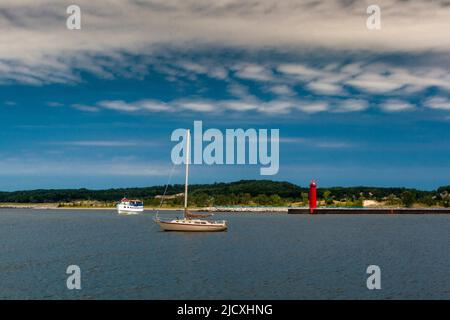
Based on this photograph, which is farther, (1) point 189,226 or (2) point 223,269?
(1) point 189,226

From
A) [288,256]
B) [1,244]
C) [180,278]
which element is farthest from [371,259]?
[1,244]

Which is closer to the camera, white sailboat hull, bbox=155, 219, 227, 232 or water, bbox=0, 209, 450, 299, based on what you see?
water, bbox=0, 209, 450, 299

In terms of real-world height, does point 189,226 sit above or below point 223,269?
above

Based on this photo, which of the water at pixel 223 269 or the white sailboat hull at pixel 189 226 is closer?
the water at pixel 223 269

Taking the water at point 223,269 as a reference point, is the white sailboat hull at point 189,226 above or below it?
above

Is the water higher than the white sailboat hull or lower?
lower

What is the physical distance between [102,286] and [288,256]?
33968 millimetres
